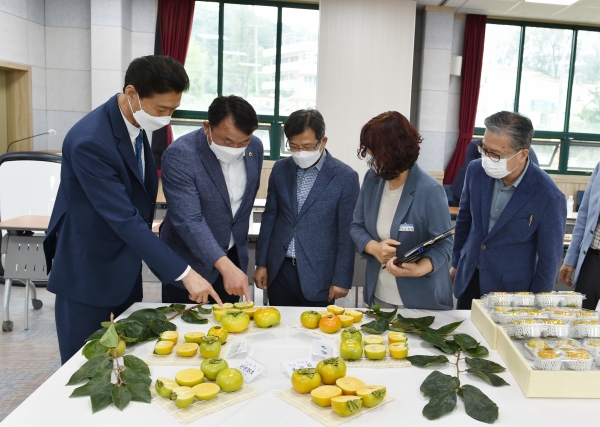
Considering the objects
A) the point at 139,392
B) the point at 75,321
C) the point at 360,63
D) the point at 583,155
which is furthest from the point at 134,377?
the point at 583,155

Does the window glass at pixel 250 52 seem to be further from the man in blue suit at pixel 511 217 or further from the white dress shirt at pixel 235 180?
the man in blue suit at pixel 511 217

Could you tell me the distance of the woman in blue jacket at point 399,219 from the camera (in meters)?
1.83

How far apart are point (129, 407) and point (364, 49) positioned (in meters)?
6.06

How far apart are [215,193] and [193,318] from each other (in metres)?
0.56

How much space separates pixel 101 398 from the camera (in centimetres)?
114

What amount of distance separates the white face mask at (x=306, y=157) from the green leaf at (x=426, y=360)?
99cm

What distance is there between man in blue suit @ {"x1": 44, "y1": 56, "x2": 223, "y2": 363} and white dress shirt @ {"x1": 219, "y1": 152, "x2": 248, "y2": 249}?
0.38 meters

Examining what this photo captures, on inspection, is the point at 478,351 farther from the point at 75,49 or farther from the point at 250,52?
the point at 75,49

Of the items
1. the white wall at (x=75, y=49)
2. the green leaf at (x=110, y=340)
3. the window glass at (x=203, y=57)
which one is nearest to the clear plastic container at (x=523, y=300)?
the green leaf at (x=110, y=340)

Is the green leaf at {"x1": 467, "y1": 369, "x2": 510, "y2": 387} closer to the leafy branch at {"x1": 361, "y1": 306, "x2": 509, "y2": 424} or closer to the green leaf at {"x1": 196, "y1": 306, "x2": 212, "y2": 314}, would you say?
the leafy branch at {"x1": 361, "y1": 306, "x2": 509, "y2": 424}

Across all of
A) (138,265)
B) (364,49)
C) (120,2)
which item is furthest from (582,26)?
(138,265)

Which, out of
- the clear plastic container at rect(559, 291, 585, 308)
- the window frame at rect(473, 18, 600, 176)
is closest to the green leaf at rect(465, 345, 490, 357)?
the clear plastic container at rect(559, 291, 585, 308)

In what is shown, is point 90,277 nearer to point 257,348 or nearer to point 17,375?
point 257,348

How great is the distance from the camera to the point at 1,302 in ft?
14.4
